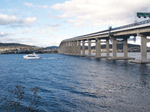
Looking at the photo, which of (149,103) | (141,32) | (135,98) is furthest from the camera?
Answer: (141,32)

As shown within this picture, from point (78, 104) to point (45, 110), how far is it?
3.17 m

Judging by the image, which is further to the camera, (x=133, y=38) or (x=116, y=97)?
(x=133, y=38)

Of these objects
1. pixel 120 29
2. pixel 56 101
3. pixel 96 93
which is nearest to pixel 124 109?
pixel 96 93

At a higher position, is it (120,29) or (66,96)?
(120,29)

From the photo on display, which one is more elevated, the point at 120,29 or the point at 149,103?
the point at 120,29

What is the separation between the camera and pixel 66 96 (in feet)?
59.9

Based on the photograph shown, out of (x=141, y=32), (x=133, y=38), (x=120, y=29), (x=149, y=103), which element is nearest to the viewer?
(x=149, y=103)

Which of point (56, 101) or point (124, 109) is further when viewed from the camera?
point (56, 101)

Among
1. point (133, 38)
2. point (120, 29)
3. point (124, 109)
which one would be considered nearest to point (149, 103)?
point (124, 109)

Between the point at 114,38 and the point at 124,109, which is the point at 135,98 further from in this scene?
the point at 114,38

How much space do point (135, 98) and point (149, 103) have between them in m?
1.75

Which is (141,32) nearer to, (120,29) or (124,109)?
(120,29)

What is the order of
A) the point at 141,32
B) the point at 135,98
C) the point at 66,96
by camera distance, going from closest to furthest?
the point at 135,98 < the point at 66,96 < the point at 141,32

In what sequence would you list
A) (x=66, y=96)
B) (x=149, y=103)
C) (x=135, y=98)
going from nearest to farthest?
(x=149, y=103)
(x=135, y=98)
(x=66, y=96)
